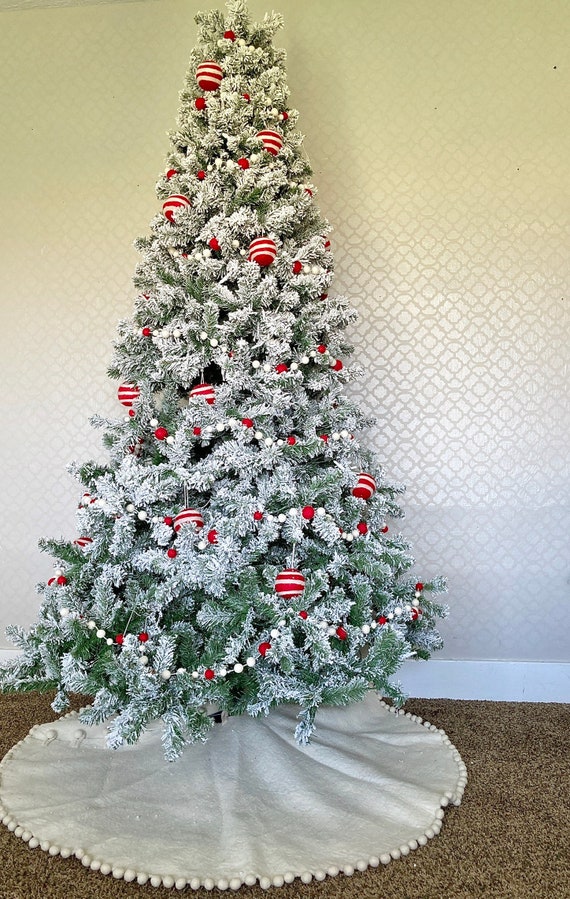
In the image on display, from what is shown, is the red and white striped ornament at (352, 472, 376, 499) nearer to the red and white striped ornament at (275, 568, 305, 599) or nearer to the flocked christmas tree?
the flocked christmas tree

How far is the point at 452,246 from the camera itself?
2.54 metres

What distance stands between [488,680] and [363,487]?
1214 millimetres

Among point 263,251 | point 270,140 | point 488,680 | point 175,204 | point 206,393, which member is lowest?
point 488,680

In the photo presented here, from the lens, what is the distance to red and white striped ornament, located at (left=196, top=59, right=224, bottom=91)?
6.44ft

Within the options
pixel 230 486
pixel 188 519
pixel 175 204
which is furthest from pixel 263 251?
pixel 188 519

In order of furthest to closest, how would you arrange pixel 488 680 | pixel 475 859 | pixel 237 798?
pixel 488 680, pixel 237 798, pixel 475 859

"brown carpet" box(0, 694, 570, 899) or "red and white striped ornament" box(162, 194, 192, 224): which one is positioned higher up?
"red and white striped ornament" box(162, 194, 192, 224)

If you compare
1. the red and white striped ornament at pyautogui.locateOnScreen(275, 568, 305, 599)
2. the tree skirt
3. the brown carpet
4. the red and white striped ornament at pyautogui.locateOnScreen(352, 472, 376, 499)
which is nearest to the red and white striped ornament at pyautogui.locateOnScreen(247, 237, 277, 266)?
the red and white striped ornament at pyautogui.locateOnScreen(352, 472, 376, 499)

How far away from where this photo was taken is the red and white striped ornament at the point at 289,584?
65.6 inches

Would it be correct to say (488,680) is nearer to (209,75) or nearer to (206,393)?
(206,393)

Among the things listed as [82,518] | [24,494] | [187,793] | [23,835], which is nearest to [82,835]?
[23,835]

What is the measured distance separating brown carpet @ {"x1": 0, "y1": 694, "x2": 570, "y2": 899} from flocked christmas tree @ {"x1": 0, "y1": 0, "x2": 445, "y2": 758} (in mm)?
302

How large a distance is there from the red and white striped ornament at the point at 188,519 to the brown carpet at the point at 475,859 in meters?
0.81

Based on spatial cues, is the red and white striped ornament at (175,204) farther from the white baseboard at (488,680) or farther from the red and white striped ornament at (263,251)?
the white baseboard at (488,680)
